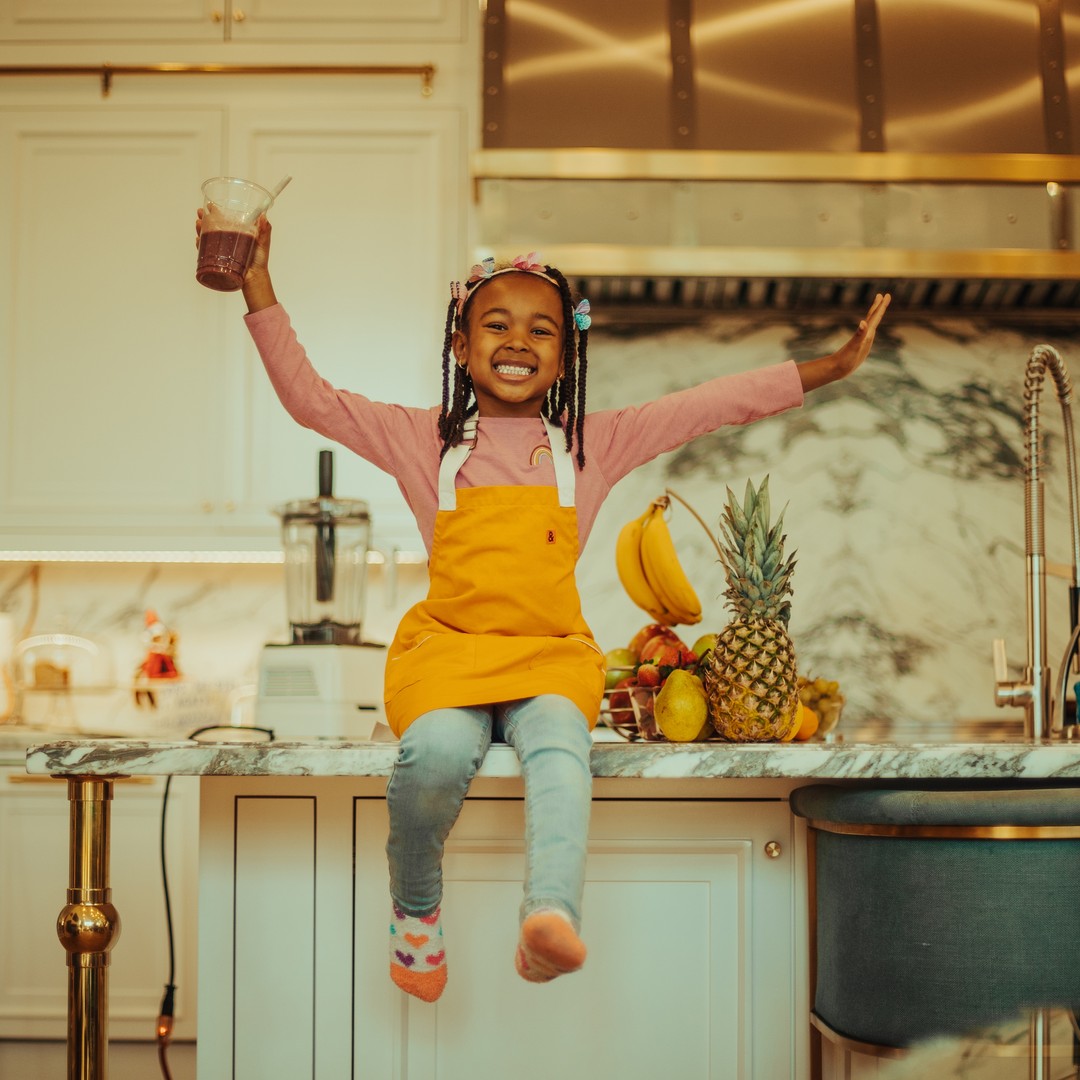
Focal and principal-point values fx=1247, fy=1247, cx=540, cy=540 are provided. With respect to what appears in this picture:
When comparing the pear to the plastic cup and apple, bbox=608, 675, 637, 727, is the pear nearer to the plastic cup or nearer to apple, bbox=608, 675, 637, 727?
apple, bbox=608, 675, 637, 727

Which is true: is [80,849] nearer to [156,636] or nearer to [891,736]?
[156,636]

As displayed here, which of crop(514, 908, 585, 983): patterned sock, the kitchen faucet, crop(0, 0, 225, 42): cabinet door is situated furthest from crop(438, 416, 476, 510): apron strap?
crop(0, 0, 225, 42): cabinet door

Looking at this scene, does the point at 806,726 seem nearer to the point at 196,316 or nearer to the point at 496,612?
the point at 496,612

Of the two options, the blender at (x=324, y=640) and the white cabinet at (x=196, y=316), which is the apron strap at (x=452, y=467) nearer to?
the blender at (x=324, y=640)

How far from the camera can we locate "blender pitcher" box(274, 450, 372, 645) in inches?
104

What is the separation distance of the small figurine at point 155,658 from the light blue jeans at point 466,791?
177 cm

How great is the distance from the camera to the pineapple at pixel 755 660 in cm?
136

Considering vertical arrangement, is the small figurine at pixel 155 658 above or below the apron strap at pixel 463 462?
below

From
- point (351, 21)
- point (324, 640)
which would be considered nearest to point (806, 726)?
point (324, 640)

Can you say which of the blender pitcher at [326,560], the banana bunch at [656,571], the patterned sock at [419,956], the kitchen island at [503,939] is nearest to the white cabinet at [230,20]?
the blender pitcher at [326,560]

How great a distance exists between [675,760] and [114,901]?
183 centimetres

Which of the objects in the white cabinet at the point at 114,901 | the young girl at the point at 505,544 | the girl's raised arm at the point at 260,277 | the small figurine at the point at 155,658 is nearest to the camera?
the young girl at the point at 505,544

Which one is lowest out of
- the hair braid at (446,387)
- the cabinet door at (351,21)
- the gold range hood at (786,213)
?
the hair braid at (446,387)

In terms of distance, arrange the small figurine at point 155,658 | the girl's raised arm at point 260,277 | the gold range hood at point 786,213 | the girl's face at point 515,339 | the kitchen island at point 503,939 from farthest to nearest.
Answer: the small figurine at point 155,658
the gold range hood at point 786,213
the girl's face at point 515,339
the girl's raised arm at point 260,277
the kitchen island at point 503,939
